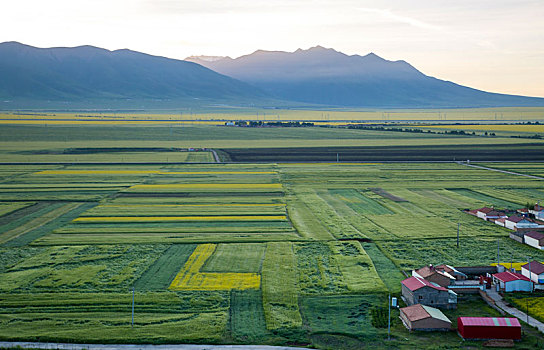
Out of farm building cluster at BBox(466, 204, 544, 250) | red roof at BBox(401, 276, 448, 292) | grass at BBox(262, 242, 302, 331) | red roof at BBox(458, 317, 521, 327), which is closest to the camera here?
red roof at BBox(458, 317, 521, 327)

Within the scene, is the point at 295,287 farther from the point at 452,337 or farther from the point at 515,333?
the point at 515,333

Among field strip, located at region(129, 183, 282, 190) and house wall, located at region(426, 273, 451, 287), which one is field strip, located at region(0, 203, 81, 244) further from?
house wall, located at region(426, 273, 451, 287)

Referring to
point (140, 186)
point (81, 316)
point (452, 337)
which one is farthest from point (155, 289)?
point (140, 186)

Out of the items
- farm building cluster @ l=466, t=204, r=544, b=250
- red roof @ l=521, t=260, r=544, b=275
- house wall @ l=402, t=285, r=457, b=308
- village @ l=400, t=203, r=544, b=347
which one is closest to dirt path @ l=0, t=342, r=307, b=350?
village @ l=400, t=203, r=544, b=347

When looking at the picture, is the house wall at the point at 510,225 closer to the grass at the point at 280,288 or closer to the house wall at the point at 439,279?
the house wall at the point at 439,279

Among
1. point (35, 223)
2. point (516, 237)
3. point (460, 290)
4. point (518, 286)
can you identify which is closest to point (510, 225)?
point (516, 237)

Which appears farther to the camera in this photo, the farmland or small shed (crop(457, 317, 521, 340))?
the farmland
